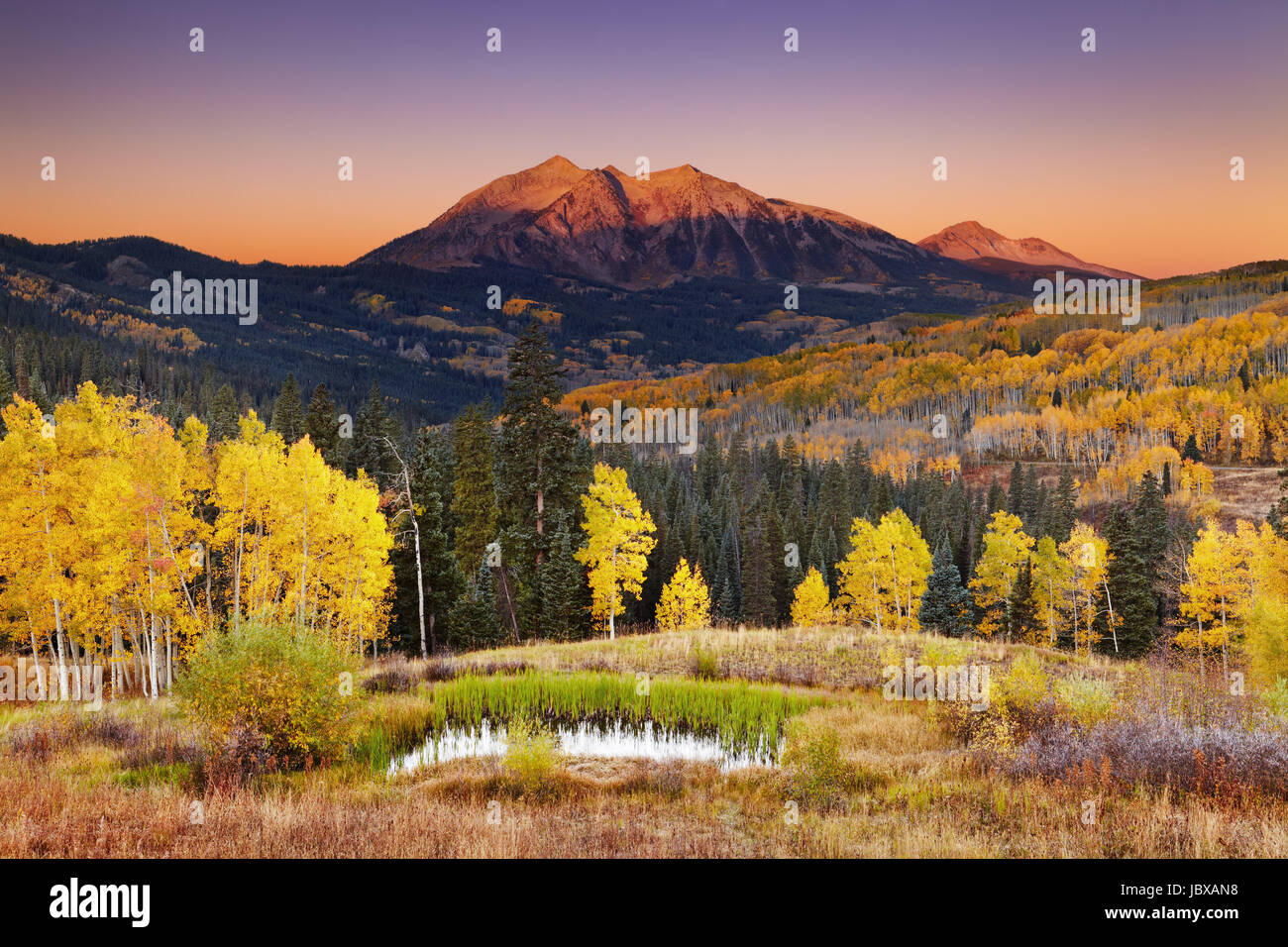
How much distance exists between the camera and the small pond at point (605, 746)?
16.1m

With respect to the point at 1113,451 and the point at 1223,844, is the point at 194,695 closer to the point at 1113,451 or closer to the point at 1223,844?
the point at 1223,844

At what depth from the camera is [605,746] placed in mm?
17703

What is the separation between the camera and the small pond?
52.7ft

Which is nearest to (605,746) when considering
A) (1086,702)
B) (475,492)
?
(1086,702)

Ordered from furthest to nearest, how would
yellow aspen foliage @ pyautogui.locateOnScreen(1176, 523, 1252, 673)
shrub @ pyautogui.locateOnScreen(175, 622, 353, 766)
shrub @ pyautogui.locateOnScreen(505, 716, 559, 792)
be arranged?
1. yellow aspen foliage @ pyautogui.locateOnScreen(1176, 523, 1252, 673)
2. shrub @ pyautogui.locateOnScreen(175, 622, 353, 766)
3. shrub @ pyautogui.locateOnScreen(505, 716, 559, 792)

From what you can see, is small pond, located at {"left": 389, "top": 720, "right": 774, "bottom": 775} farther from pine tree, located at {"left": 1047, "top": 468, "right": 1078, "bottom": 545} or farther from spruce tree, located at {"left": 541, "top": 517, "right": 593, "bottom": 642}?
pine tree, located at {"left": 1047, "top": 468, "right": 1078, "bottom": 545}

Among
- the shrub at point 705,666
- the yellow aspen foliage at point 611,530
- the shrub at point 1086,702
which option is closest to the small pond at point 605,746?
the shrub at point 705,666

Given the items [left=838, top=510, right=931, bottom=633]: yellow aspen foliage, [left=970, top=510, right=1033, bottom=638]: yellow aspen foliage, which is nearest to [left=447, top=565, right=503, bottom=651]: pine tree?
[left=838, top=510, right=931, bottom=633]: yellow aspen foliage

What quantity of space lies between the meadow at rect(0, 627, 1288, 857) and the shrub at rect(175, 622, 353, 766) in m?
0.50

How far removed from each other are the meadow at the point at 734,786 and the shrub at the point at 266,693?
502 millimetres

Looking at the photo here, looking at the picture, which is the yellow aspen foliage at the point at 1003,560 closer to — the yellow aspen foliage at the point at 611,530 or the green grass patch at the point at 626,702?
the yellow aspen foliage at the point at 611,530

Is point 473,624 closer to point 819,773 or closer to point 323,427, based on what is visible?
point 323,427

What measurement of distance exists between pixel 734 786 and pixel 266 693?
915 cm
